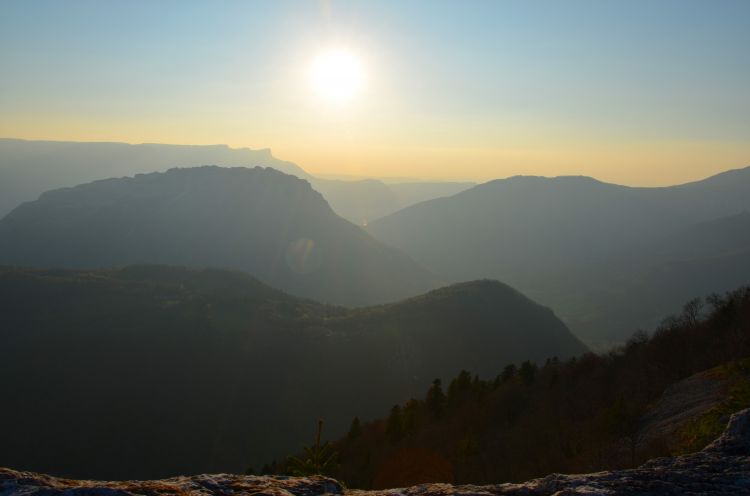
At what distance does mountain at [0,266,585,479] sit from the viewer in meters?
91.0

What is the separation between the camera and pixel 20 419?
Answer: 90125 mm

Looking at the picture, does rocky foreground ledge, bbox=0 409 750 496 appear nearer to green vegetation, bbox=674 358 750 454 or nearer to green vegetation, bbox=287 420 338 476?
green vegetation, bbox=674 358 750 454

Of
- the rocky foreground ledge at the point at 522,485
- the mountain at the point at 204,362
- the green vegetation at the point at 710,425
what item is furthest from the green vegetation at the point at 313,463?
the mountain at the point at 204,362

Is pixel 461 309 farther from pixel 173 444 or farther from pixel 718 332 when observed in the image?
pixel 718 332

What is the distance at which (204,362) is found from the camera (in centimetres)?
11606

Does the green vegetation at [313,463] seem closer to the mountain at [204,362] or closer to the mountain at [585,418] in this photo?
the mountain at [585,418]

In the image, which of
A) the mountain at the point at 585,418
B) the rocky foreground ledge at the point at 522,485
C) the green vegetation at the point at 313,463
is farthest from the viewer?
the mountain at the point at 585,418

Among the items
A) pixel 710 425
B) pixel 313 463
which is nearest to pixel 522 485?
pixel 313 463

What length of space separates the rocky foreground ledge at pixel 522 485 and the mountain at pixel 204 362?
9484cm

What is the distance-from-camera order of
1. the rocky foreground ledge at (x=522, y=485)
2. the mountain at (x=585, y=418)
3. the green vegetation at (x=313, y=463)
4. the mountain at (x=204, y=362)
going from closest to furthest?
1. the rocky foreground ledge at (x=522, y=485)
2. the green vegetation at (x=313, y=463)
3. the mountain at (x=585, y=418)
4. the mountain at (x=204, y=362)

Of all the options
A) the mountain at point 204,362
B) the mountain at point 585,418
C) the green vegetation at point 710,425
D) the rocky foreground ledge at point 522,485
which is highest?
the rocky foreground ledge at point 522,485

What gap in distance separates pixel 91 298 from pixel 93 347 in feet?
102

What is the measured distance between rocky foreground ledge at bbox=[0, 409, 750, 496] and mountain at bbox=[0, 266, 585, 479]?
311 feet

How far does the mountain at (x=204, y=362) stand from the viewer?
91.0m
